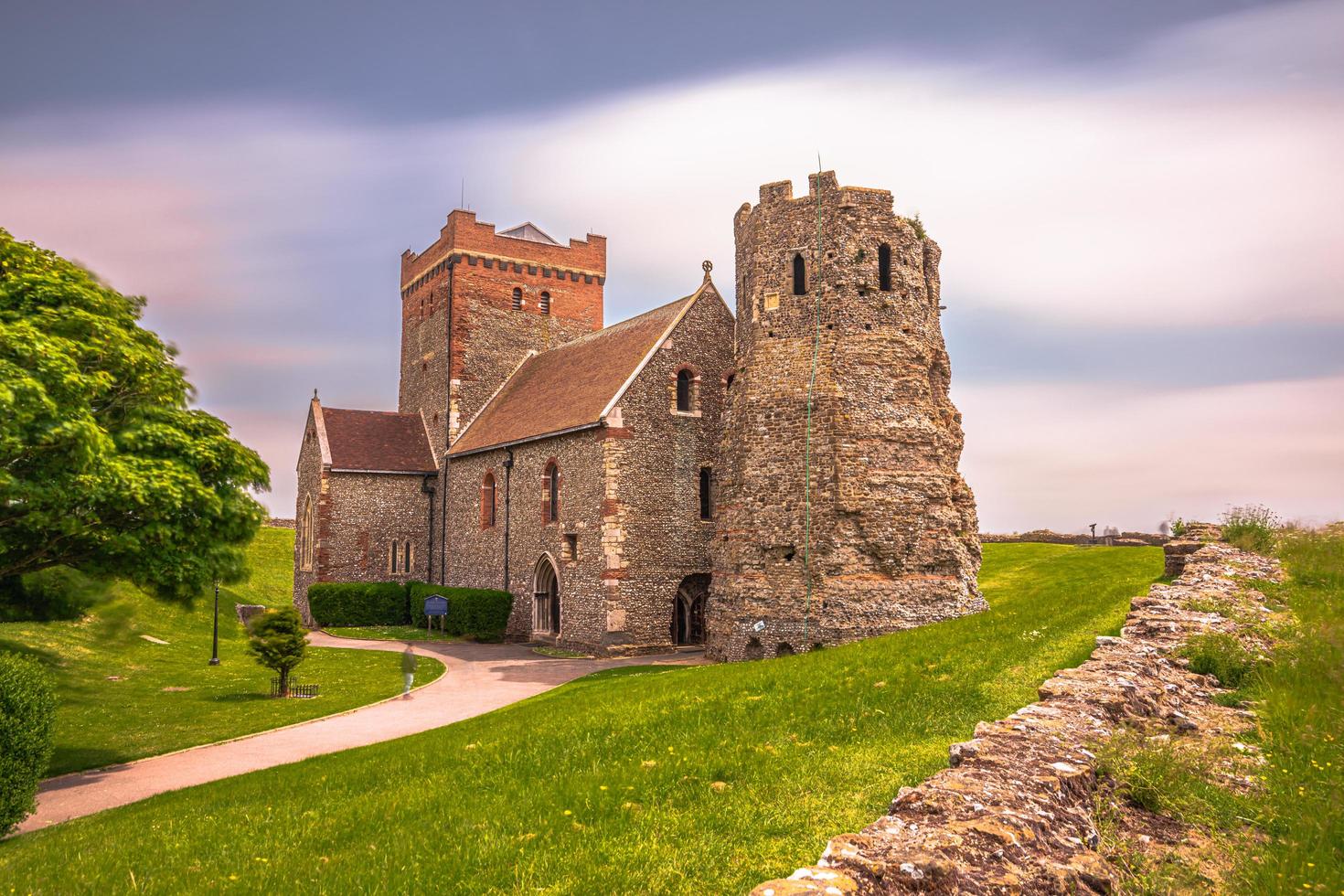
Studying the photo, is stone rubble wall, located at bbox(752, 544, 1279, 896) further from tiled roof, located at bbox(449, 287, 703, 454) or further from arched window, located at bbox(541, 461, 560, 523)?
arched window, located at bbox(541, 461, 560, 523)

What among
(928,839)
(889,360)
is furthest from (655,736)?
(889,360)

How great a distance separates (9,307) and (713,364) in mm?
19642

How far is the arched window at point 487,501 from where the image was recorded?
33.7 m

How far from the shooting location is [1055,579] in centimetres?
2730

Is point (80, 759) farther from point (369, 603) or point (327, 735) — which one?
point (369, 603)

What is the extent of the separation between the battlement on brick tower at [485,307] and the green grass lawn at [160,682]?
13312 millimetres

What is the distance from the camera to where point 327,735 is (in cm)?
1574

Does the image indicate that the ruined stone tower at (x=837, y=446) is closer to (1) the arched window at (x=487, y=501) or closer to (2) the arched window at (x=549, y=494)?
(2) the arched window at (x=549, y=494)

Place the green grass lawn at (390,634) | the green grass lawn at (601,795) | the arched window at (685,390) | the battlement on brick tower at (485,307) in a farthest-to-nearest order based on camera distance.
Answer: the battlement on brick tower at (485,307), the green grass lawn at (390,634), the arched window at (685,390), the green grass lawn at (601,795)

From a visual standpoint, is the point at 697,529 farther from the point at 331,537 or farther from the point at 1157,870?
the point at 1157,870

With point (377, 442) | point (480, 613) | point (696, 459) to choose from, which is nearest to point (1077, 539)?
point (696, 459)

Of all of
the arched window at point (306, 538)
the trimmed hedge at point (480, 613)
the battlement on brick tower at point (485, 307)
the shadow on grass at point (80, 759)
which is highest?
the battlement on brick tower at point (485, 307)

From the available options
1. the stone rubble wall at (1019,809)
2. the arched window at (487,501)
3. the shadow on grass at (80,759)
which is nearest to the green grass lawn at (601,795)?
the stone rubble wall at (1019,809)

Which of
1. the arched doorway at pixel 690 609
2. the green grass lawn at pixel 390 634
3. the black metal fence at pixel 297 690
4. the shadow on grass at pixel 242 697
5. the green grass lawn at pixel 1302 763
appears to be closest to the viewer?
the green grass lawn at pixel 1302 763
